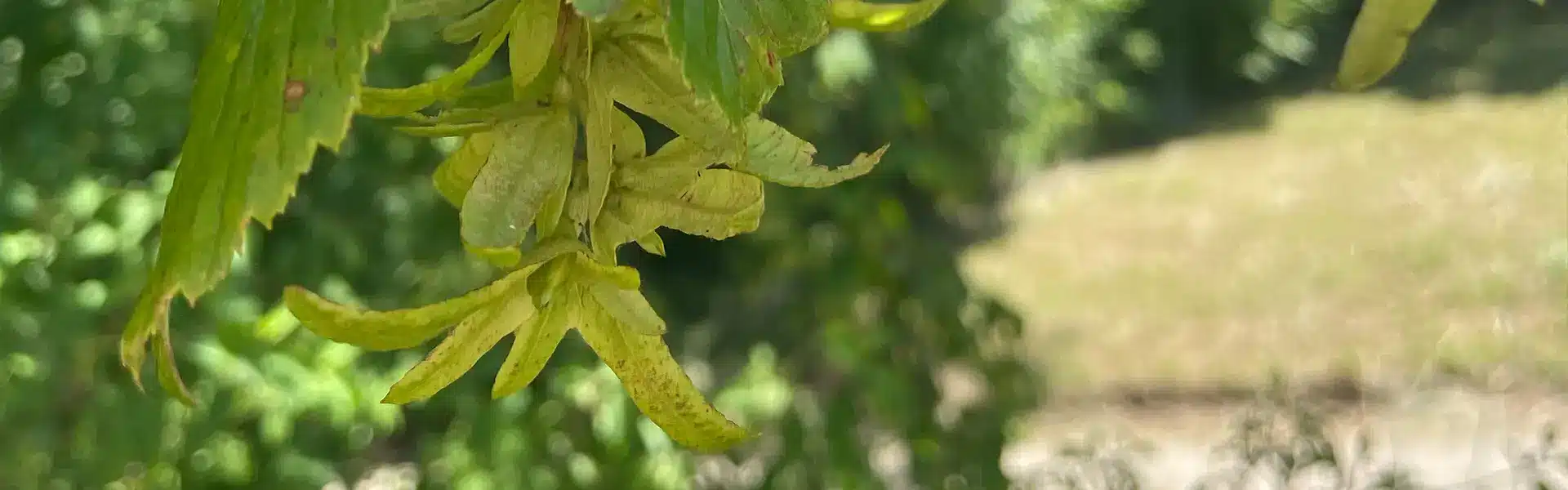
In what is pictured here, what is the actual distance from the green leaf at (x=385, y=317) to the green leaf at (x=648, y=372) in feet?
0.06

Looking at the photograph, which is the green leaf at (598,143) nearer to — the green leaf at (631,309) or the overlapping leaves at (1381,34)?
the green leaf at (631,309)

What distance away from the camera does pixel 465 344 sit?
21 cm

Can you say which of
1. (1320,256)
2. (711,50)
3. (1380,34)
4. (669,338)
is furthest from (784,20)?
(1320,256)

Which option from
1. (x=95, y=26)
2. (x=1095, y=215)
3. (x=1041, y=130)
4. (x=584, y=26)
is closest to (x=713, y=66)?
(x=584, y=26)

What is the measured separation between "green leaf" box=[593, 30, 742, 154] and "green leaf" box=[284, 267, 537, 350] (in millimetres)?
36

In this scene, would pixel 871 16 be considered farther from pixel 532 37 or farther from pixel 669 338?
pixel 669 338

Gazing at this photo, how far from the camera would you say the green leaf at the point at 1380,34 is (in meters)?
0.27

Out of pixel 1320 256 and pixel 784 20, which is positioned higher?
pixel 784 20

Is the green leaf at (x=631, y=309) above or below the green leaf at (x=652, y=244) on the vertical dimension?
above

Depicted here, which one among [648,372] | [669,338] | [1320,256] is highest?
[648,372]

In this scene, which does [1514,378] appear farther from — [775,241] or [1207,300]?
[775,241]

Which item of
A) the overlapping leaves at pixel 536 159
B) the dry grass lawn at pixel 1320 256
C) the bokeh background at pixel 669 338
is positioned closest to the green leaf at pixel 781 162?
the overlapping leaves at pixel 536 159

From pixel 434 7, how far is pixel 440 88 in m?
0.03

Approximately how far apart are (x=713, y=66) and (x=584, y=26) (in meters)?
0.03
